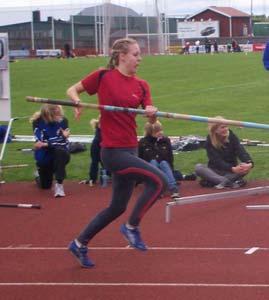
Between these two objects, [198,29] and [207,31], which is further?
[207,31]

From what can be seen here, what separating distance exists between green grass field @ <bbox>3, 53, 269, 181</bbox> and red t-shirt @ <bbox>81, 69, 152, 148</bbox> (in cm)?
594

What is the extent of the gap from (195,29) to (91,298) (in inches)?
4108

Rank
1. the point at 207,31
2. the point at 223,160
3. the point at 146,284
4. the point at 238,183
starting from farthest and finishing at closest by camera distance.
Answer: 1. the point at 207,31
2. the point at 223,160
3. the point at 238,183
4. the point at 146,284

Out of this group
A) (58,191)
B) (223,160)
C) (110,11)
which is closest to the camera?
(58,191)

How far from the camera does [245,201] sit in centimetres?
1136

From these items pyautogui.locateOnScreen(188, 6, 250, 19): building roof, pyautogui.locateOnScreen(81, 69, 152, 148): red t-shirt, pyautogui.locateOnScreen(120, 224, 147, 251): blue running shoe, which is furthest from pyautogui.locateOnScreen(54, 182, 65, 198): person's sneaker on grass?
pyautogui.locateOnScreen(188, 6, 250, 19): building roof

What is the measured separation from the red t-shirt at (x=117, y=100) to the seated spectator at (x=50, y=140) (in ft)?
15.9

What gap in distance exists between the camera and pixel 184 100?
29500 mm

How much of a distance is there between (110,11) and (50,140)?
2872 inches

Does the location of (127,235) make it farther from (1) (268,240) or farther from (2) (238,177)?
(2) (238,177)

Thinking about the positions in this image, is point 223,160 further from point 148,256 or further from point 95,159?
point 148,256

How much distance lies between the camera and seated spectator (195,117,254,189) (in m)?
12.5

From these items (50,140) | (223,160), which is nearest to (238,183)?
(223,160)

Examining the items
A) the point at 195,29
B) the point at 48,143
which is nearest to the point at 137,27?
the point at 195,29
